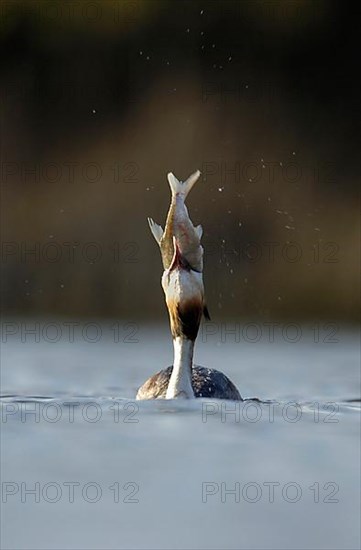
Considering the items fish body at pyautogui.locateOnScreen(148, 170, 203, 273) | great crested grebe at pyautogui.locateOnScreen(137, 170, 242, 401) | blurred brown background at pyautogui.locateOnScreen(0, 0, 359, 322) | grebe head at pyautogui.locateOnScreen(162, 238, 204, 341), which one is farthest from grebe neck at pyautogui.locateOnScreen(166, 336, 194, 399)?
blurred brown background at pyautogui.locateOnScreen(0, 0, 359, 322)

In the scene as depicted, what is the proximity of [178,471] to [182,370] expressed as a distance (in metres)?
1.69

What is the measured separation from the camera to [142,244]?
46.0 ft

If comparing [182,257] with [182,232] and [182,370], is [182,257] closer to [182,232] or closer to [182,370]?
[182,232]

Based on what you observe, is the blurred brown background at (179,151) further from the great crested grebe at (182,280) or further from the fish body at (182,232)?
the fish body at (182,232)

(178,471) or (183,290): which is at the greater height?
(183,290)

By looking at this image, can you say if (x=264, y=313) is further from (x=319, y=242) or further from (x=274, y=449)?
(x=274, y=449)

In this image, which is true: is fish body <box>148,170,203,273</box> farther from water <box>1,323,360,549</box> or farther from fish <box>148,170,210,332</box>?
water <box>1,323,360,549</box>

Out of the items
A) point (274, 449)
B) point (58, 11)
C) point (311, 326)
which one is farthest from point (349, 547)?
point (58, 11)

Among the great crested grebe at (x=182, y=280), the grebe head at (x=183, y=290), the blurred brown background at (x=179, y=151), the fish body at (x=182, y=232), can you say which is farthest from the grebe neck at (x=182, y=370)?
the blurred brown background at (x=179, y=151)

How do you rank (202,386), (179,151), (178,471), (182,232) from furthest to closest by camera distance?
(179,151) → (202,386) → (182,232) → (178,471)

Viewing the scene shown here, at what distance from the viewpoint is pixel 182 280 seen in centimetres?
655

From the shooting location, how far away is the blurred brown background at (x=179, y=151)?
532 inches

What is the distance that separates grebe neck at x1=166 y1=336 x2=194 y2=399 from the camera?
263 inches

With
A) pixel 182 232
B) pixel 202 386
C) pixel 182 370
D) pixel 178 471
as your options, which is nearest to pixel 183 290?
pixel 182 232
